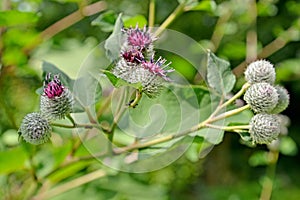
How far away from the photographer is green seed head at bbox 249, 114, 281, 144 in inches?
39.1

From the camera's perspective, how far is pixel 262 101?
1.00 meters

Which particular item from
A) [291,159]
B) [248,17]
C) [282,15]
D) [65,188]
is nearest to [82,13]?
[65,188]

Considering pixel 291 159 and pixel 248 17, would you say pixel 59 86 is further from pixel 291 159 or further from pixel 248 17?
pixel 291 159

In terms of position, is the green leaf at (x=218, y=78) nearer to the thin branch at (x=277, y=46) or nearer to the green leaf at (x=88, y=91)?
the green leaf at (x=88, y=91)

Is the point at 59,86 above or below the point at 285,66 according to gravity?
above

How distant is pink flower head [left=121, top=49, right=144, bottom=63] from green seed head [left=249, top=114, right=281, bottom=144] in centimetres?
26

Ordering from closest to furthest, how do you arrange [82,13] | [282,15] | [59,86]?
[59,86] < [82,13] < [282,15]

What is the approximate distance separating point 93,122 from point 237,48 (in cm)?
104

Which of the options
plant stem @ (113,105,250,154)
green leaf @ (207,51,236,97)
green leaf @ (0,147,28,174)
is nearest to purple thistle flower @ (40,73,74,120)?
plant stem @ (113,105,250,154)

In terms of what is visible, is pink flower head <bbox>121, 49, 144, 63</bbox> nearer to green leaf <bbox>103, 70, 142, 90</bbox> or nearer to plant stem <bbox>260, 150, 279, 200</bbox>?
green leaf <bbox>103, 70, 142, 90</bbox>

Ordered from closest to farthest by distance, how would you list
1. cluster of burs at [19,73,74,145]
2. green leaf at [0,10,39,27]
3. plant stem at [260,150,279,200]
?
cluster of burs at [19,73,74,145] < green leaf at [0,10,39,27] < plant stem at [260,150,279,200]

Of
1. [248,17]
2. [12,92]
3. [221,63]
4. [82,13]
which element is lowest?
[12,92]

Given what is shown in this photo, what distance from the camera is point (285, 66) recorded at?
86.4 inches

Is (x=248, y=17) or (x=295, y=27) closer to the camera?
(x=295, y=27)
